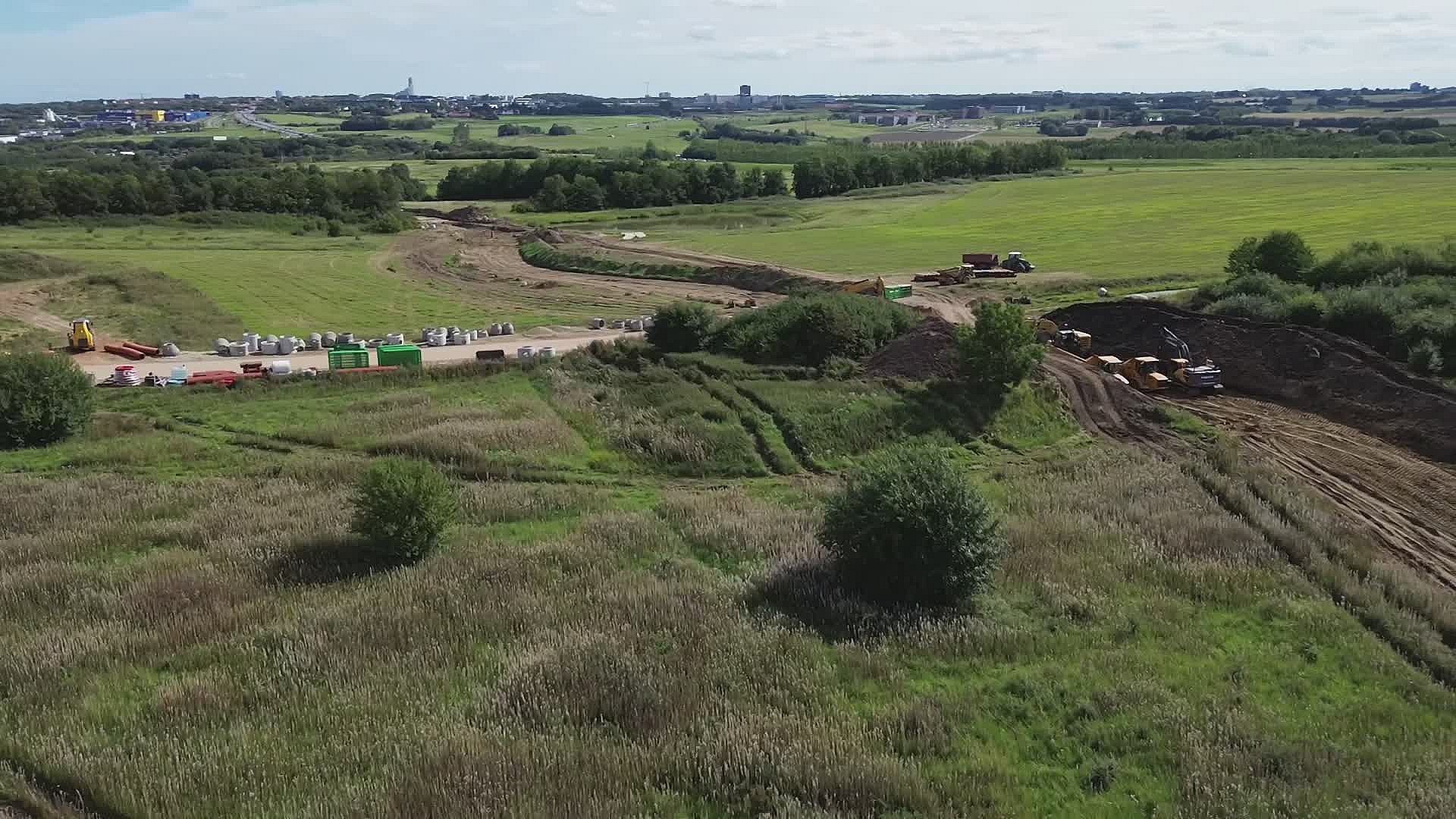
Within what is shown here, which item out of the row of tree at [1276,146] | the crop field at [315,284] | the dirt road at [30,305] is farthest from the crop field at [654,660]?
the row of tree at [1276,146]

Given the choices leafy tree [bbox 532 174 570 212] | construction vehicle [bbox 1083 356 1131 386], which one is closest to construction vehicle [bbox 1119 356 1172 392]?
construction vehicle [bbox 1083 356 1131 386]

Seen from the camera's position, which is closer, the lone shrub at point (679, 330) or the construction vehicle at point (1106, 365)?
the construction vehicle at point (1106, 365)

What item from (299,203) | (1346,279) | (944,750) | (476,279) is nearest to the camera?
(944,750)

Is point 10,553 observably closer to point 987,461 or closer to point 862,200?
point 987,461

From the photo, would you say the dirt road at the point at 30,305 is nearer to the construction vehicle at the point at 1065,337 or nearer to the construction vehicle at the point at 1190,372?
the construction vehicle at the point at 1065,337

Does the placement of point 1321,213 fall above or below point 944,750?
above

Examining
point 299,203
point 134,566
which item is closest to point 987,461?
point 134,566

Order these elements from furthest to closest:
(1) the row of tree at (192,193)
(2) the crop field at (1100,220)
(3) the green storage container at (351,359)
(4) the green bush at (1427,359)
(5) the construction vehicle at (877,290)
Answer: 1. (1) the row of tree at (192,193)
2. (2) the crop field at (1100,220)
3. (5) the construction vehicle at (877,290)
4. (3) the green storage container at (351,359)
5. (4) the green bush at (1427,359)
